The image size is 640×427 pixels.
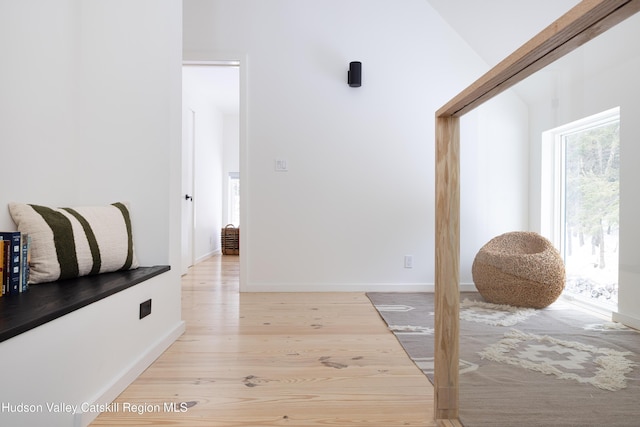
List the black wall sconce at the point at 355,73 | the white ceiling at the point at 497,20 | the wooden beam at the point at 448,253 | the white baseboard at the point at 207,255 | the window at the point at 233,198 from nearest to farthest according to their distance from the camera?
the wooden beam at the point at 448,253
the white ceiling at the point at 497,20
the black wall sconce at the point at 355,73
the white baseboard at the point at 207,255
the window at the point at 233,198

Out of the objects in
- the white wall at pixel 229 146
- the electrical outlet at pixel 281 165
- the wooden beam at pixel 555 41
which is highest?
the white wall at pixel 229 146

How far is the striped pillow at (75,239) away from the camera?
138cm

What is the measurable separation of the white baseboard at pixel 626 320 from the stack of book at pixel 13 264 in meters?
1.64

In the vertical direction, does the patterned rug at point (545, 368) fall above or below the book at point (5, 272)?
below

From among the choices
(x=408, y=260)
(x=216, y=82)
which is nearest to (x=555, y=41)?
(x=408, y=260)

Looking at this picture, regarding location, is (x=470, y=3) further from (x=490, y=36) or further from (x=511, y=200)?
(x=511, y=200)

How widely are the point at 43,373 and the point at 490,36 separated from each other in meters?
3.35

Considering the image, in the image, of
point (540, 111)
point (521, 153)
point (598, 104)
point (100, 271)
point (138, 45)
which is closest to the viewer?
point (598, 104)

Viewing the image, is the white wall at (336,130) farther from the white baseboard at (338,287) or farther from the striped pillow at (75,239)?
the striped pillow at (75,239)

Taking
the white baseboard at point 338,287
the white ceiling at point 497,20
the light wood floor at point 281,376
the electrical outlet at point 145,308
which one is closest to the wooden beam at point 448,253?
the light wood floor at point 281,376

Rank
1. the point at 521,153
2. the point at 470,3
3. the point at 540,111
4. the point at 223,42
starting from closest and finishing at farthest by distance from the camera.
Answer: the point at 540,111 < the point at 521,153 < the point at 470,3 < the point at 223,42

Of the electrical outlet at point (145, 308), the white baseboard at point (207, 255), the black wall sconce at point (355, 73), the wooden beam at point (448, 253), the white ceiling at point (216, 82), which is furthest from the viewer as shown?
the white baseboard at point (207, 255)

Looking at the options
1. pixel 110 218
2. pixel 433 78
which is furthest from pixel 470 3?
pixel 110 218

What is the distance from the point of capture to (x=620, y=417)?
1.96ft
